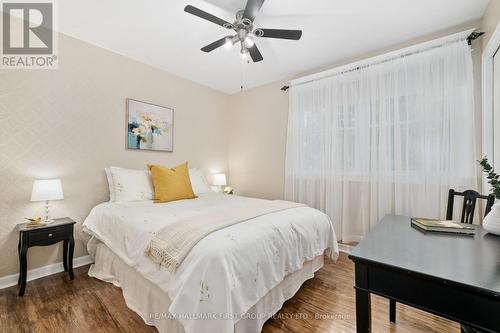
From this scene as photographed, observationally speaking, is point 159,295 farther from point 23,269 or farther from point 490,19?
point 490,19

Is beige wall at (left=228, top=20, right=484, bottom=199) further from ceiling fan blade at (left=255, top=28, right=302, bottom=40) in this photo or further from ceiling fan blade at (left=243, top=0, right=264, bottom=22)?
ceiling fan blade at (left=243, top=0, right=264, bottom=22)

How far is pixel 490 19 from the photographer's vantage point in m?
1.98

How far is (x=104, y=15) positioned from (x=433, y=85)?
11.5 feet

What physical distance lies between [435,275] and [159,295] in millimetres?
1584

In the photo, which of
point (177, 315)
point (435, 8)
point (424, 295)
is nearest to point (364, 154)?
point (435, 8)

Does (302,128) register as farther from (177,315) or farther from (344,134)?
(177,315)

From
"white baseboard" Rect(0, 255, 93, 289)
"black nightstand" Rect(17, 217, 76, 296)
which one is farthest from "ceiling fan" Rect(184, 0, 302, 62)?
"white baseboard" Rect(0, 255, 93, 289)

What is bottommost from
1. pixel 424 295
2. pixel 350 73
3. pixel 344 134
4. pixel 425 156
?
pixel 424 295

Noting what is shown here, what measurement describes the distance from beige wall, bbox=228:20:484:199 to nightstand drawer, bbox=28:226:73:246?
2706mm

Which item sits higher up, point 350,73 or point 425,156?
point 350,73

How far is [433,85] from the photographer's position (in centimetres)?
241

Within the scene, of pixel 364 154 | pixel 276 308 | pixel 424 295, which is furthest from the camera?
pixel 364 154

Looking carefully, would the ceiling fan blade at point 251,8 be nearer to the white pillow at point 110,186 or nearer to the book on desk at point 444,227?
the book on desk at point 444,227

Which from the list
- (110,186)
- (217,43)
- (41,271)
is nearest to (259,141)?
(217,43)
